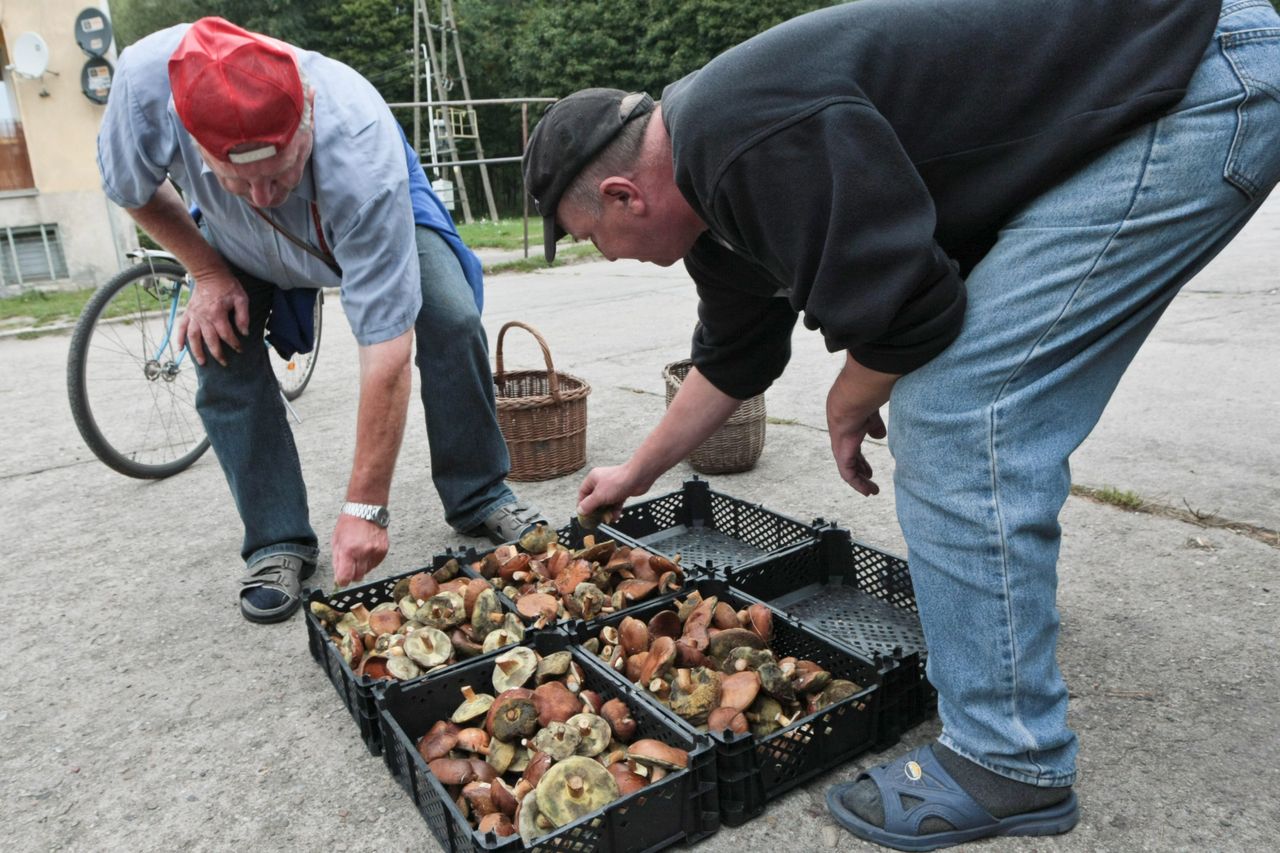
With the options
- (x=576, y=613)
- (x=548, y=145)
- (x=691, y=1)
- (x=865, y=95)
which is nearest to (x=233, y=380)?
(x=576, y=613)

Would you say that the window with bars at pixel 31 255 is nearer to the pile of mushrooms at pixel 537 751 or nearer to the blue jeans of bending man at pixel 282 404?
the blue jeans of bending man at pixel 282 404

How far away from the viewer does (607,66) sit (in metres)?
32.1

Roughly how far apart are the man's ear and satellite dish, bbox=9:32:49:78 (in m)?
12.6

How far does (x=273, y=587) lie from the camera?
2602 mm

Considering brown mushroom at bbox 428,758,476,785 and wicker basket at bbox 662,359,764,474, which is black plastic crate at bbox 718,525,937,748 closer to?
brown mushroom at bbox 428,758,476,785

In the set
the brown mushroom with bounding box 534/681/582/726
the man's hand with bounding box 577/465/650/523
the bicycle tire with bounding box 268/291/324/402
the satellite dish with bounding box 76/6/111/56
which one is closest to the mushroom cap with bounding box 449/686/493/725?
the brown mushroom with bounding box 534/681/582/726

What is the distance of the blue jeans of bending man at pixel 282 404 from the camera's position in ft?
8.73

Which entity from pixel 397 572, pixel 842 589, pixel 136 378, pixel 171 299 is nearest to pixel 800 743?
pixel 842 589

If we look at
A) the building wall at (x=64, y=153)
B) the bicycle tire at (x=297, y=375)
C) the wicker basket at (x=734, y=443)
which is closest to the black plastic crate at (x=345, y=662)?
the wicker basket at (x=734, y=443)

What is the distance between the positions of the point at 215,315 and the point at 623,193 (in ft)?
4.92

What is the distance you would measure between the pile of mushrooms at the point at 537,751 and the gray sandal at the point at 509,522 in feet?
2.82

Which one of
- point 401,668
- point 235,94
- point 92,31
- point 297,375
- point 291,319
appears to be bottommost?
point 297,375

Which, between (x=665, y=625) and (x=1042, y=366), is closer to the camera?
(x=1042, y=366)

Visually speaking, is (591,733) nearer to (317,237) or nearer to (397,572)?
(397,572)
